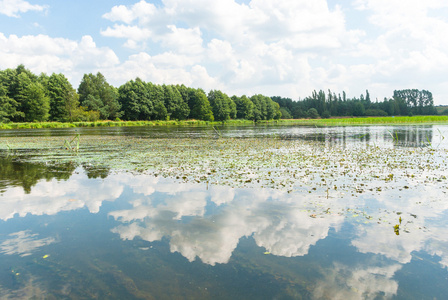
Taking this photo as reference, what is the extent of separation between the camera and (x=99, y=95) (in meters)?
107

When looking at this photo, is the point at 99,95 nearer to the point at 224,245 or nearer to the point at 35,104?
the point at 35,104

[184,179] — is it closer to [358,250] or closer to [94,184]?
[94,184]

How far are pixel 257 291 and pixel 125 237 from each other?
3.29m

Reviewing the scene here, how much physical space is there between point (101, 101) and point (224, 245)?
350 ft

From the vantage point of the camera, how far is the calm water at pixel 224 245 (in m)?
4.26

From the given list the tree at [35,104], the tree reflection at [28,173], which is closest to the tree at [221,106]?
the tree at [35,104]

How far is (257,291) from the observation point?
4125 mm

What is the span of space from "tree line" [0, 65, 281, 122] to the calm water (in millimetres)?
88321

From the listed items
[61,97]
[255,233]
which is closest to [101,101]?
[61,97]

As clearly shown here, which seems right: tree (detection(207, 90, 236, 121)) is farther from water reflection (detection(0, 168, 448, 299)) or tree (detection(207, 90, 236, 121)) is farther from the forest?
water reflection (detection(0, 168, 448, 299))

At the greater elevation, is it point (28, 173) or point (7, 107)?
point (7, 107)

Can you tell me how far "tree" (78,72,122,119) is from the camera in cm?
10038

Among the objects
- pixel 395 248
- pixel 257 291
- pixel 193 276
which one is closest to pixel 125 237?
pixel 193 276

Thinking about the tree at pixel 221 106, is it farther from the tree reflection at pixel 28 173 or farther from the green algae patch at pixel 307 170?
the tree reflection at pixel 28 173
